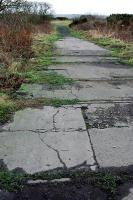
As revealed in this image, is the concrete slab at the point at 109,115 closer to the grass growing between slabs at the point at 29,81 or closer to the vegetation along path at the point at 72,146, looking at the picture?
the vegetation along path at the point at 72,146

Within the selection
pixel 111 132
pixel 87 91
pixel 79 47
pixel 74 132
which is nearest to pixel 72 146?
pixel 74 132

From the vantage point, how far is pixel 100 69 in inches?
371

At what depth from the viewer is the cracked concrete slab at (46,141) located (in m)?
3.68

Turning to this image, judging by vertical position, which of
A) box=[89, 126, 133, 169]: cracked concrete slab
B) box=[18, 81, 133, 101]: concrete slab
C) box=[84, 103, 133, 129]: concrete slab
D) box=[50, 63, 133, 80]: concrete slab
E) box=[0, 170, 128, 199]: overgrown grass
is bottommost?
box=[50, 63, 133, 80]: concrete slab

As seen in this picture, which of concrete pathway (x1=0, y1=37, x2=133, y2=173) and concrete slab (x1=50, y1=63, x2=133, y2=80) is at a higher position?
concrete pathway (x1=0, y1=37, x2=133, y2=173)

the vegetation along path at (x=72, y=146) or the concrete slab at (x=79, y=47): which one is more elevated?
the vegetation along path at (x=72, y=146)

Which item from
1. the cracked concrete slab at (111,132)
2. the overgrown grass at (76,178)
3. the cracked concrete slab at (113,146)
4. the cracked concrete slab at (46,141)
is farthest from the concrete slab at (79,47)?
the overgrown grass at (76,178)

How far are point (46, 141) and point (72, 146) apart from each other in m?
0.35

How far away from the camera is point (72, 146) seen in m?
4.12

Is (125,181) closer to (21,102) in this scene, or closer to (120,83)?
(21,102)

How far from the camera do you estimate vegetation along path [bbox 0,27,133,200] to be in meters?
3.21

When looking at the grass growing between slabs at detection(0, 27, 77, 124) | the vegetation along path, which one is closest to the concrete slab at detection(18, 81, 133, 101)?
the vegetation along path

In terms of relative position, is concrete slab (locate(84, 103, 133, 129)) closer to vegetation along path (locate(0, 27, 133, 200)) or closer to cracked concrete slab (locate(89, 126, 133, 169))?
vegetation along path (locate(0, 27, 133, 200))

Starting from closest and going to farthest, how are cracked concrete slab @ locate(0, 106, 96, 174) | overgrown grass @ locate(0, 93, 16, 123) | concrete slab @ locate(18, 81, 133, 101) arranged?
cracked concrete slab @ locate(0, 106, 96, 174)
overgrown grass @ locate(0, 93, 16, 123)
concrete slab @ locate(18, 81, 133, 101)
